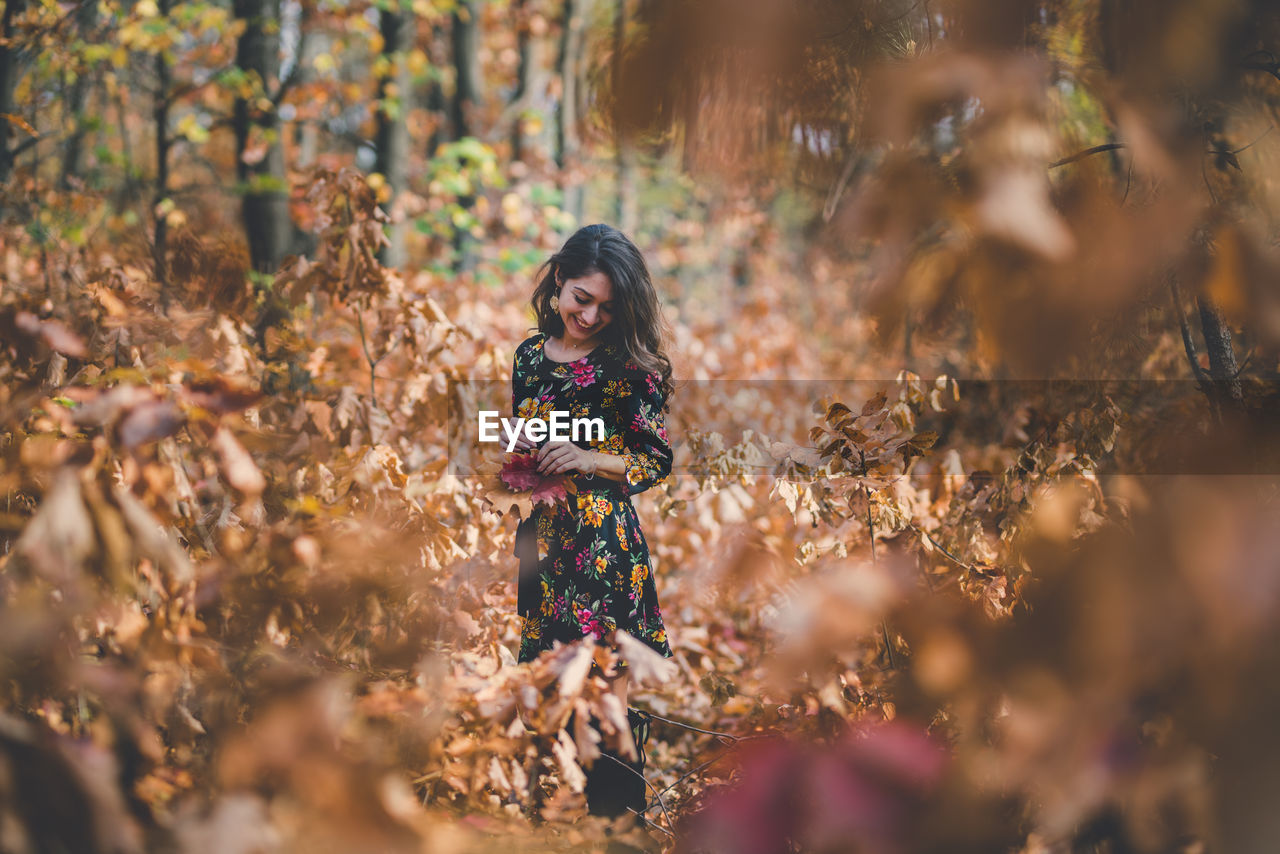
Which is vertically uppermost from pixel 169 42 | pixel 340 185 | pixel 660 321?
pixel 169 42

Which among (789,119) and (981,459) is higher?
(789,119)

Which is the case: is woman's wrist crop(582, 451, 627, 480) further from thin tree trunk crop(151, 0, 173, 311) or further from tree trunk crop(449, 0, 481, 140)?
tree trunk crop(449, 0, 481, 140)

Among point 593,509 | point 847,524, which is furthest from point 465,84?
point 847,524

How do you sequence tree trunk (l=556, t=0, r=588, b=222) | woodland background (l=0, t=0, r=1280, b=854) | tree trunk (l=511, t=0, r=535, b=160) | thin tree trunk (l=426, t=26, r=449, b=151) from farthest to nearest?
1. thin tree trunk (l=426, t=26, r=449, b=151)
2. tree trunk (l=556, t=0, r=588, b=222)
3. tree trunk (l=511, t=0, r=535, b=160)
4. woodland background (l=0, t=0, r=1280, b=854)

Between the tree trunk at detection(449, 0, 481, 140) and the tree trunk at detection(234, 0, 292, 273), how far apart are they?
3.19m

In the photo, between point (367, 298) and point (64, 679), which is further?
point (367, 298)

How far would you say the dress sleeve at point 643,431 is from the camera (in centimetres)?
200

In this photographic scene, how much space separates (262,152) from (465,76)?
3981 millimetres

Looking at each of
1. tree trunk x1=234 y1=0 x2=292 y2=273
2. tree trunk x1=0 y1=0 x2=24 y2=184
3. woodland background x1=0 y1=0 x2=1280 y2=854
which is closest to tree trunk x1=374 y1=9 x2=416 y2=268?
tree trunk x1=234 y1=0 x2=292 y2=273

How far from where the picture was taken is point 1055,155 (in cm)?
57

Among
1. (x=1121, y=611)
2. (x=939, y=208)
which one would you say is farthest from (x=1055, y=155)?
(x=1121, y=611)

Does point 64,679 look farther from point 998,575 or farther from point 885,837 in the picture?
point 998,575

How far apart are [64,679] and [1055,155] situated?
3.86 feet

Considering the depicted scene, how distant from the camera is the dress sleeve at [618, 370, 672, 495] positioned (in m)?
2.00
